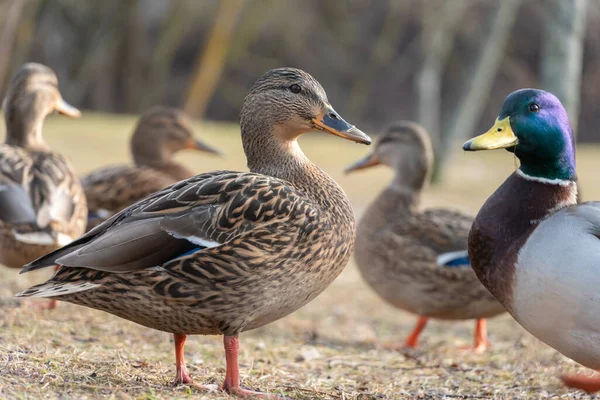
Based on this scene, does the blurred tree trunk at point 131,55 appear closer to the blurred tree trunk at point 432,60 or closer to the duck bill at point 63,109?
the blurred tree trunk at point 432,60

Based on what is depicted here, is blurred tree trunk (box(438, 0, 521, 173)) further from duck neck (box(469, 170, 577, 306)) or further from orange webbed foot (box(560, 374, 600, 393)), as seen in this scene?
orange webbed foot (box(560, 374, 600, 393))

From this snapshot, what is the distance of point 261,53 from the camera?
2230cm

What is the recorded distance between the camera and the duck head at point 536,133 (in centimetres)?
373

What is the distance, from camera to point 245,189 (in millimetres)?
3484

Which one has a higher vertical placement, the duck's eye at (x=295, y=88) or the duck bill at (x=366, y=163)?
the duck's eye at (x=295, y=88)

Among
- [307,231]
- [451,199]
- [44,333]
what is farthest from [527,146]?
[451,199]

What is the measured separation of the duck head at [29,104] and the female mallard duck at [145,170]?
0.53m

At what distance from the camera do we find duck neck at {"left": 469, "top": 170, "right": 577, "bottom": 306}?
3623mm

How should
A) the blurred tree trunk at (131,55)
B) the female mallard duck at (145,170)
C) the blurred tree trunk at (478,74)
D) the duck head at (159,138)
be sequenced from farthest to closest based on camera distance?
the blurred tree trunk at (131,55) → the blurred tree trunk at (478,74) → the duck head at (159,138) → the female mallard duck at (145,170)

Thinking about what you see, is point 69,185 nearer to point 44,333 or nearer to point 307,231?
point 44,333

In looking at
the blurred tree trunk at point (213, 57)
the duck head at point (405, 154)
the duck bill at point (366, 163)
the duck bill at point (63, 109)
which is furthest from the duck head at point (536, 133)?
the blurred tree trunk at point (213, 57)

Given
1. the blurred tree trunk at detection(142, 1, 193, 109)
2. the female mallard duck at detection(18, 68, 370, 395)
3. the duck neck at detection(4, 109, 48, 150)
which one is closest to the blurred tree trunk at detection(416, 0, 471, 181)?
the blurred tree trunk at detection(142, 1, 193, 109)

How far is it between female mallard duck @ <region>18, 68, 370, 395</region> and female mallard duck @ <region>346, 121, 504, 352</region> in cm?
201

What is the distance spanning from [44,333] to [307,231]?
174cm
